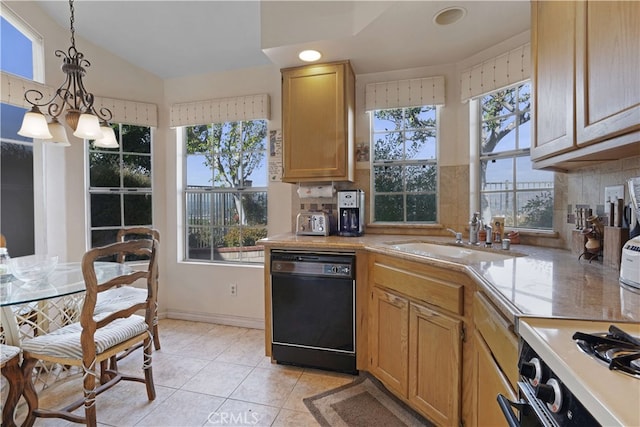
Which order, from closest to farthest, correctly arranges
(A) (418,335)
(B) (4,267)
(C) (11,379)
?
(C) (11,379) < (A) (418,335) < (B) (4,267)

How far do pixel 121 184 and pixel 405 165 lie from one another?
9.02 ft

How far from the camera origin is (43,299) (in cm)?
144

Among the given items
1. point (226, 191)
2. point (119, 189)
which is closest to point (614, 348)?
A: point (226, 191)

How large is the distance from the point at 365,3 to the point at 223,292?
8.89ft

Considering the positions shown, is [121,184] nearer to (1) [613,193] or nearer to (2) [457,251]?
(2) [457,251]

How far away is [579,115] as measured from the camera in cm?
108

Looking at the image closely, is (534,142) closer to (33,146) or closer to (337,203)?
(337,203)

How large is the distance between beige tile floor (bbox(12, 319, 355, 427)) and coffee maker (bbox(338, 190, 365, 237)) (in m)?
1.06

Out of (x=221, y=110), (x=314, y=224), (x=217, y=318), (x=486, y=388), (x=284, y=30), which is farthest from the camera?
(x=217, y=318)

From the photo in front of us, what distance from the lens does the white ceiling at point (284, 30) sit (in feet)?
5.92

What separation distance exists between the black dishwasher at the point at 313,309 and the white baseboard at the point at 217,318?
0.77 meters

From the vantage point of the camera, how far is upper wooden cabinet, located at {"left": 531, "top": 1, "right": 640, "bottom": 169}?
2.84 ft

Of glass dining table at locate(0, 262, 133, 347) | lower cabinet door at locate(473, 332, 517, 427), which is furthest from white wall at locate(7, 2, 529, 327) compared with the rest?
lower cabinet door at locate(473, 332, 517, 427)

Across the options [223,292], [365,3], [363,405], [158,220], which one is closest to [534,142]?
[365,3]
